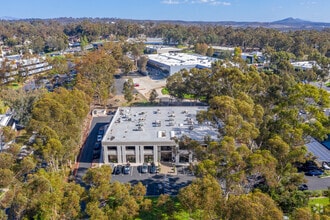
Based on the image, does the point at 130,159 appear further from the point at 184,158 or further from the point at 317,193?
the point at 317,193

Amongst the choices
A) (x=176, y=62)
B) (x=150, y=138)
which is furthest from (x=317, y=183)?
(x=176, y=62)

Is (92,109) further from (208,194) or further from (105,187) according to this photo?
(208,194)

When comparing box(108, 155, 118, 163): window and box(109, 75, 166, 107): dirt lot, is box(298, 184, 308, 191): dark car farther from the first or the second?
box(109, 75, 166, 107): dirt lot

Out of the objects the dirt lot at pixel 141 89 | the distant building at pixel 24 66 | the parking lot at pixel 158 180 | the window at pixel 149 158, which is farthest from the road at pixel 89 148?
the distant building at pixel 24 66

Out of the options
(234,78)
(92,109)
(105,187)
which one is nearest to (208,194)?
(105,187)

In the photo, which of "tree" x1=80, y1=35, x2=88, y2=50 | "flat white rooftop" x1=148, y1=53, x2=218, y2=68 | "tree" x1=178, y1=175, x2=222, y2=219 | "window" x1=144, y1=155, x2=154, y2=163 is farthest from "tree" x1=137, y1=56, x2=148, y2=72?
"tree" x1=178, y1=175, x2=222, y2=219

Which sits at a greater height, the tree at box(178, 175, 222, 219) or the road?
the tree at box(178, 175, 222, 219)
